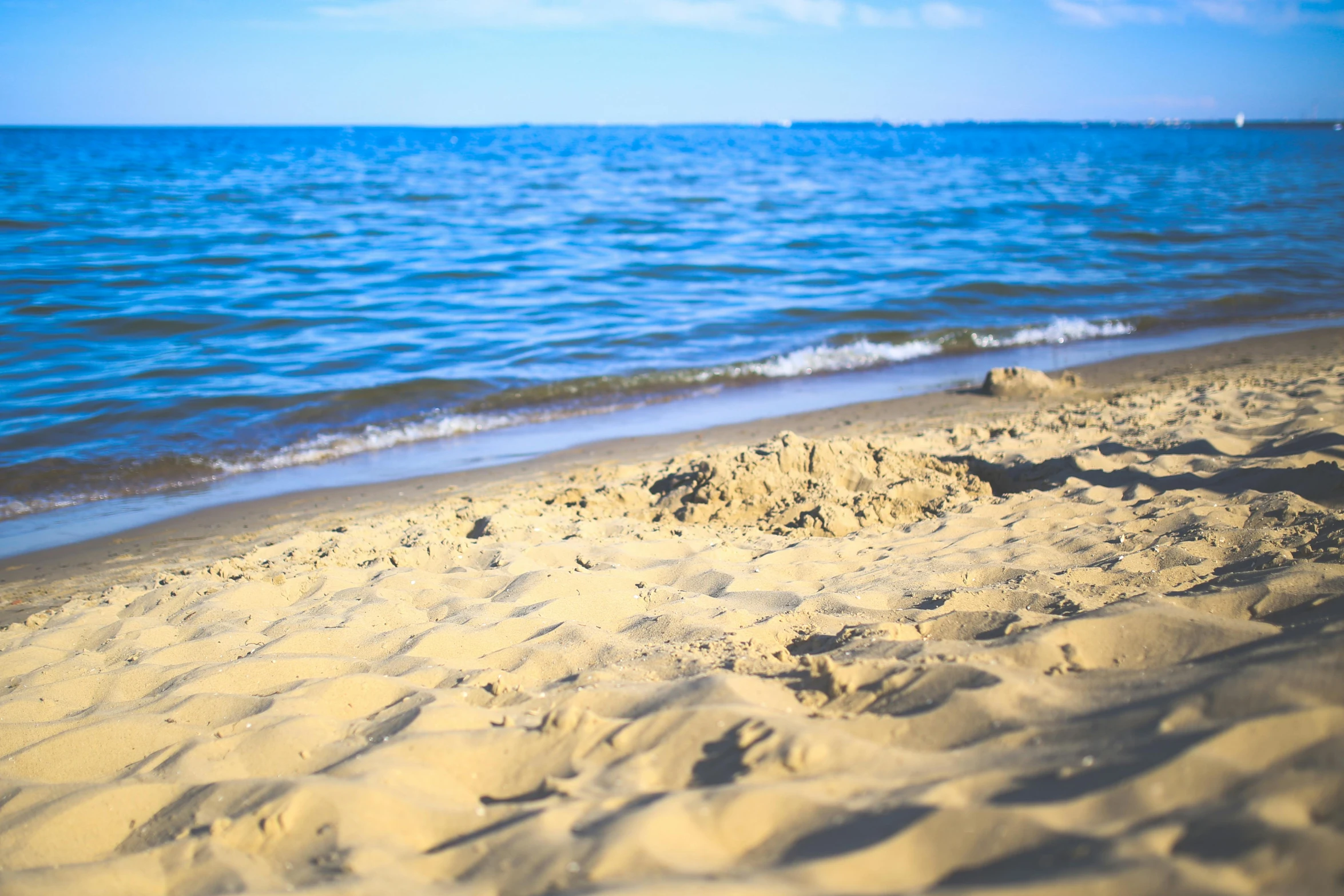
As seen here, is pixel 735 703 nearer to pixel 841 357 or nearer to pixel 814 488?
pixel 814 488

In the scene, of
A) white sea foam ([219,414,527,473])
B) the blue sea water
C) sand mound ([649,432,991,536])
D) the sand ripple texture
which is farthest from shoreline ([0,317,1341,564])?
sand mound ([649,432,991,536])

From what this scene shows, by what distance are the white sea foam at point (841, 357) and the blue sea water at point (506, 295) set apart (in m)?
0.04

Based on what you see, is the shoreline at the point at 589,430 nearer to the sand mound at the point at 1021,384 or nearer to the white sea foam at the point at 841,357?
the white sea foam at the point at 841,357

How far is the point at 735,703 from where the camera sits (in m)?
2.29

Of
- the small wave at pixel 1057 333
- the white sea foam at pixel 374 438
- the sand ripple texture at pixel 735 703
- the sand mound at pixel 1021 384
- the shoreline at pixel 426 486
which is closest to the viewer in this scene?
the sand ripple texture at pixel 735 703

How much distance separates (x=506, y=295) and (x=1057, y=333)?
796 centimetres

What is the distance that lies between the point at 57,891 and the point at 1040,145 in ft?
272

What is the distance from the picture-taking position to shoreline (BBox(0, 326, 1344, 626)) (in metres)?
4.84

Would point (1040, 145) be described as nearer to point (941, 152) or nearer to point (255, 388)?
point (941, 152)

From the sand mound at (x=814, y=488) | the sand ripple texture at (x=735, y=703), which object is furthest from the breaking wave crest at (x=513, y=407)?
the sand mound at (x=814, y=488)

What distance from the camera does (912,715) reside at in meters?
2.13

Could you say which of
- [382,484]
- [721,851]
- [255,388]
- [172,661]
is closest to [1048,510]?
[721,851]

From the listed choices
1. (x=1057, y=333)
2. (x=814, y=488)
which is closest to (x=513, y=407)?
(x=814, y=488)

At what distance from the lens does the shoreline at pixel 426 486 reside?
484 centimetres
